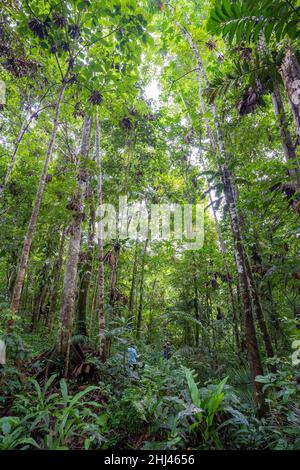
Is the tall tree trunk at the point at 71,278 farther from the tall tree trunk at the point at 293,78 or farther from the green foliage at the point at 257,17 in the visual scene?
the tall tree trunk at the point at 293,78

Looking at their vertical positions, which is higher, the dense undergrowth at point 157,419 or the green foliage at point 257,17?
the green foliage at point 257,17

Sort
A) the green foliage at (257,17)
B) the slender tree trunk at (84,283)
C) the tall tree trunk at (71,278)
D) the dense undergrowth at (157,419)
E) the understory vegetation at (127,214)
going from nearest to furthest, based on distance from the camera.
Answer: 1. the green foliage at (257,17)
2. the dense undergrowth at (157,419)
3. the understory vegetation at (127,214)
4. the tall tree trunk at (71,278)
5. the slender tree trunk at (84,283)

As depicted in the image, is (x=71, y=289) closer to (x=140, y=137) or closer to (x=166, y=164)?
(x=140, y=137)

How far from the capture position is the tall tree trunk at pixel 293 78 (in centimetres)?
297

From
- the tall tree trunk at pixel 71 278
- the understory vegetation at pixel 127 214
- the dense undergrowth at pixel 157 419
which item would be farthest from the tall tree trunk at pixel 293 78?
the tall tree trunk at pixel 71 278

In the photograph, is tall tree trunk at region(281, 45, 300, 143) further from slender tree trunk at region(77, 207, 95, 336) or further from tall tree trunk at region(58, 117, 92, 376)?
slender tree trunk at region(77, 207, 95, 336)

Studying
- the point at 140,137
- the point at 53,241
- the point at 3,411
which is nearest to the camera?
the point at 3,411

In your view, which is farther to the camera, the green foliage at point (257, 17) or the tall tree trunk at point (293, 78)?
the tall tree trunk at point (293, 78)

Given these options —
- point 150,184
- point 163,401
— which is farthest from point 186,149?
point 163,401

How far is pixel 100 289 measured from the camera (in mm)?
6055

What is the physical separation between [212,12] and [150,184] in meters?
9.64

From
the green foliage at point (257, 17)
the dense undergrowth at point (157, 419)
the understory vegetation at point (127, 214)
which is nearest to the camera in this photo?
the green foliage at point (257, 17)

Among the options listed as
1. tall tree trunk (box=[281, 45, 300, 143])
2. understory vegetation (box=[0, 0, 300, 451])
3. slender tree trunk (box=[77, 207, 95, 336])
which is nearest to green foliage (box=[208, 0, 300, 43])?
understory vegetation (box=[0, 0, 300, 451])
